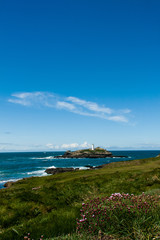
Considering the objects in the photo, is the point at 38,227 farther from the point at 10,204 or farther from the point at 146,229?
the point at 10,204

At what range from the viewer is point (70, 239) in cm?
549

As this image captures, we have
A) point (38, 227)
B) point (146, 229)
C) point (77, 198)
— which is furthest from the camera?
point (77, 198)

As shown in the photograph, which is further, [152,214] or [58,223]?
[58,223]

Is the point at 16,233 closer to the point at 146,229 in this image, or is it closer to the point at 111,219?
the point at 111,219

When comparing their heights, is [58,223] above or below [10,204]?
above

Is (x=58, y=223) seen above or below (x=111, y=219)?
below

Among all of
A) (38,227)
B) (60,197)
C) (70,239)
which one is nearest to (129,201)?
(70,239)

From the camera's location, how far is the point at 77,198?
14164 millimetres

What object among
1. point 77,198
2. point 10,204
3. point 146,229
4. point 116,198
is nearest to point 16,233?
point 116,198

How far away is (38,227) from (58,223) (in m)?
0.78

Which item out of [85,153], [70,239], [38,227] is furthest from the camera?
[85,153]

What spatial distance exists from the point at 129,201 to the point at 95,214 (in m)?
1.69

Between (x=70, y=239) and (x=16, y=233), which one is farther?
(x=16, y=233)

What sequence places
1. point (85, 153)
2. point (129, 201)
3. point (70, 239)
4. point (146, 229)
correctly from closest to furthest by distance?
point (70, 239), point (146, 229), point (129, 201), point (85, 153)
